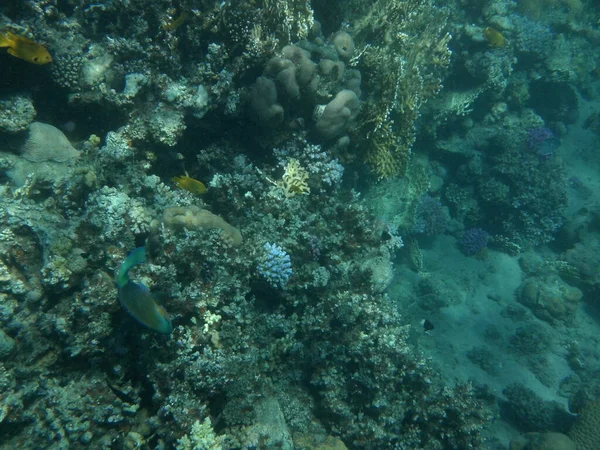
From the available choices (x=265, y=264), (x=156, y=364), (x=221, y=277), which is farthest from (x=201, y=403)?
(x=265, y=264)

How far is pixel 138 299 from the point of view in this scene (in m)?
2.46

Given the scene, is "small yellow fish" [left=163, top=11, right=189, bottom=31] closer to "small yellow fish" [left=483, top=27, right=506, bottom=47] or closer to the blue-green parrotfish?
the blue-green parrotfish

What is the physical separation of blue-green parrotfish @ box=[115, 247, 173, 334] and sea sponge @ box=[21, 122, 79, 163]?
3208 millimetres

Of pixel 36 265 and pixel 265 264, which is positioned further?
pixel 265 264

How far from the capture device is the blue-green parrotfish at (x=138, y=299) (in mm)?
2402

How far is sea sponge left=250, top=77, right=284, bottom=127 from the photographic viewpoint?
4781 mm

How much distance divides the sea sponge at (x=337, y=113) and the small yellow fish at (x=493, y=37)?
694 centimetres

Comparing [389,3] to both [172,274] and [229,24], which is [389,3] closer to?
[229,24]

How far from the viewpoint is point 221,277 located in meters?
3.99

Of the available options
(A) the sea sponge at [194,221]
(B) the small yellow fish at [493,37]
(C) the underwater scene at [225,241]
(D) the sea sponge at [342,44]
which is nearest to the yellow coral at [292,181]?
(C) the underwater scene at [225,241]

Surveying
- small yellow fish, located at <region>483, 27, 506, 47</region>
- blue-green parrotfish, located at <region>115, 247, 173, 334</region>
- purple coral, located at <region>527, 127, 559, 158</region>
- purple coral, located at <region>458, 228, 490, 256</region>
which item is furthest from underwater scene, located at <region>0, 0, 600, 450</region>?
purple coral, located at <region>527, 127, 559, 158</region>

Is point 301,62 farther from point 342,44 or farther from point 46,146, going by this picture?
point 46,146

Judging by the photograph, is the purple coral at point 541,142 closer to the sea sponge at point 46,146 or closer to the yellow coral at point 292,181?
the yellow coral at point 292,181

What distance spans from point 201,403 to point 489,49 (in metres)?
12.1
